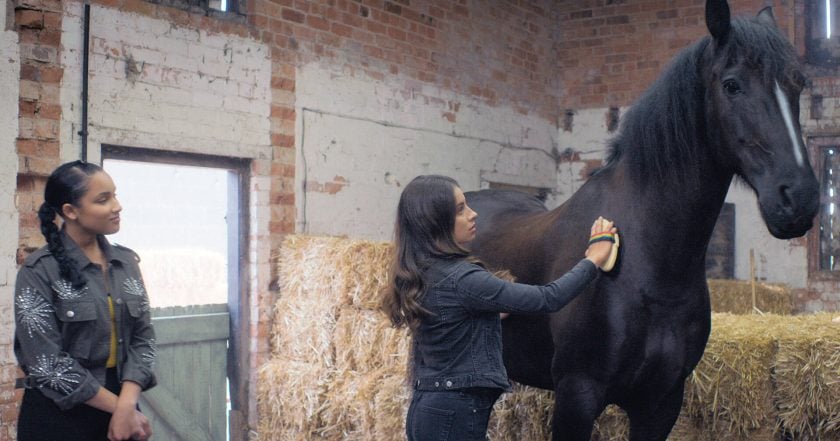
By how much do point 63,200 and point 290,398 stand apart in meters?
2.76

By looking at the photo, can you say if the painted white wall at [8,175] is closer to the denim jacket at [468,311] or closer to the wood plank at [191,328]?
the wood plank at [191,328]

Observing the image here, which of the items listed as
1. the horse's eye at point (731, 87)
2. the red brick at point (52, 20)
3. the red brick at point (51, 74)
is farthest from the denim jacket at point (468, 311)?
the red brick at point (52, 20)

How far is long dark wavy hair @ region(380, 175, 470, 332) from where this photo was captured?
2.56 m

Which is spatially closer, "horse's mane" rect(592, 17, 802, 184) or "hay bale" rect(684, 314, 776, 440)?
"horse's mane" rect(592, 17, 802, 184)

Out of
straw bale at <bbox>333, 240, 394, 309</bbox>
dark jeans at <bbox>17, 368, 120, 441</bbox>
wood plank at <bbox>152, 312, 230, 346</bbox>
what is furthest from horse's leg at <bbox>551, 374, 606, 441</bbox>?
wood plank at <bbox>152, 312, 230, 346</bbox>

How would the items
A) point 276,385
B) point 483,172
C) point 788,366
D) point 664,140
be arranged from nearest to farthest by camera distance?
point 664,140, point 788,366, point 276,385, point 483,172

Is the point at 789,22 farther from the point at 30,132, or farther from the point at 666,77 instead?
the point at 30,132

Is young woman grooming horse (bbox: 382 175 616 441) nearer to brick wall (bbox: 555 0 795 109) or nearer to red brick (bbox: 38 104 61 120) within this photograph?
red brick (bbox: 38 104 61 120)

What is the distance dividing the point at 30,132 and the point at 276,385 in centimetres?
198

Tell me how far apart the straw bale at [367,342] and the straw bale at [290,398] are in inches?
6.9

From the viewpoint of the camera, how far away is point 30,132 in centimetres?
422

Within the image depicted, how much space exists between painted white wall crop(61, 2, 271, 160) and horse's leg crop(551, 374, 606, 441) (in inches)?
108

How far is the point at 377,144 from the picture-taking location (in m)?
6.28

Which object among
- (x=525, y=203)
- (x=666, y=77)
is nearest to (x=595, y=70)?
(x=525, y=203)
